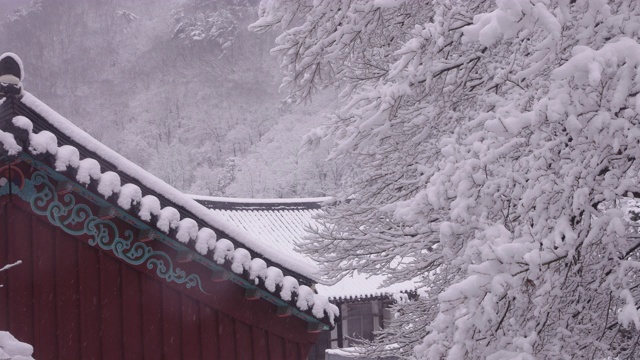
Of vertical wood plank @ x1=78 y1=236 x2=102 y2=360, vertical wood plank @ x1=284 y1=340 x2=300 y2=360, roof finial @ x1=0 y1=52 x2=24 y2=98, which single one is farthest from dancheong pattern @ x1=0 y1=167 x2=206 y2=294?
vertical wood plank @ x1=284 y1=340 x2=300 y2=360

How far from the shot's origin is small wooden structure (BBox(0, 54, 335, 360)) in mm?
4164

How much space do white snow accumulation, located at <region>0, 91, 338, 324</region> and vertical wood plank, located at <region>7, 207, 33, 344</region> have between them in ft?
2.13

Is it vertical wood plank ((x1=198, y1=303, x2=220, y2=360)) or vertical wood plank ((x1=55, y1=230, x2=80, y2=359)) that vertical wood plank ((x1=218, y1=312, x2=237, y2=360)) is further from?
vertical wood plank ((x1=55, y1=230, x2=80, y2=359))

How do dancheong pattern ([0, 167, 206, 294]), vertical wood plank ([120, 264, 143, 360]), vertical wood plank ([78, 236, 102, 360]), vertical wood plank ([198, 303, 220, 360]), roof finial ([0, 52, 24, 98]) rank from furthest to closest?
vertical wood plank ([198, 303, 220, 360]), vertical wood plank ([120, 264, 143, 360]), vertical wood plank ([78, 236, 102, 360]), dancheong pattern ([0, 167, 206, 294]), roof finial ([0, 52, 24, 98])

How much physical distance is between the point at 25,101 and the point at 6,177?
58 centimetres

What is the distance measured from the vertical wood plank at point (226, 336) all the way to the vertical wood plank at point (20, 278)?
1.40 meters

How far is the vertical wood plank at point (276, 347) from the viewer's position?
5.16 m

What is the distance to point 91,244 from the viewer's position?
14.8ft

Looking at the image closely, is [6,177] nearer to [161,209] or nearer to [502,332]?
[161,209]

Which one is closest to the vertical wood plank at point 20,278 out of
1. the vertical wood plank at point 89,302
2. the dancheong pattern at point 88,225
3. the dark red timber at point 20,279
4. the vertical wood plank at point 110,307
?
the dark red timber at point 20,279

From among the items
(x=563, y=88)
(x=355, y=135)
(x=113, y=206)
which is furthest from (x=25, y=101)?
(x=563, y=88)

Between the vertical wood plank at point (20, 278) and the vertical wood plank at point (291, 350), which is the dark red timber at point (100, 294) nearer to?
the vertical wood plank at point (20, 278)

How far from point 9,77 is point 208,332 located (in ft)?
7.86

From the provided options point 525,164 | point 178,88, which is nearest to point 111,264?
point 525,164
